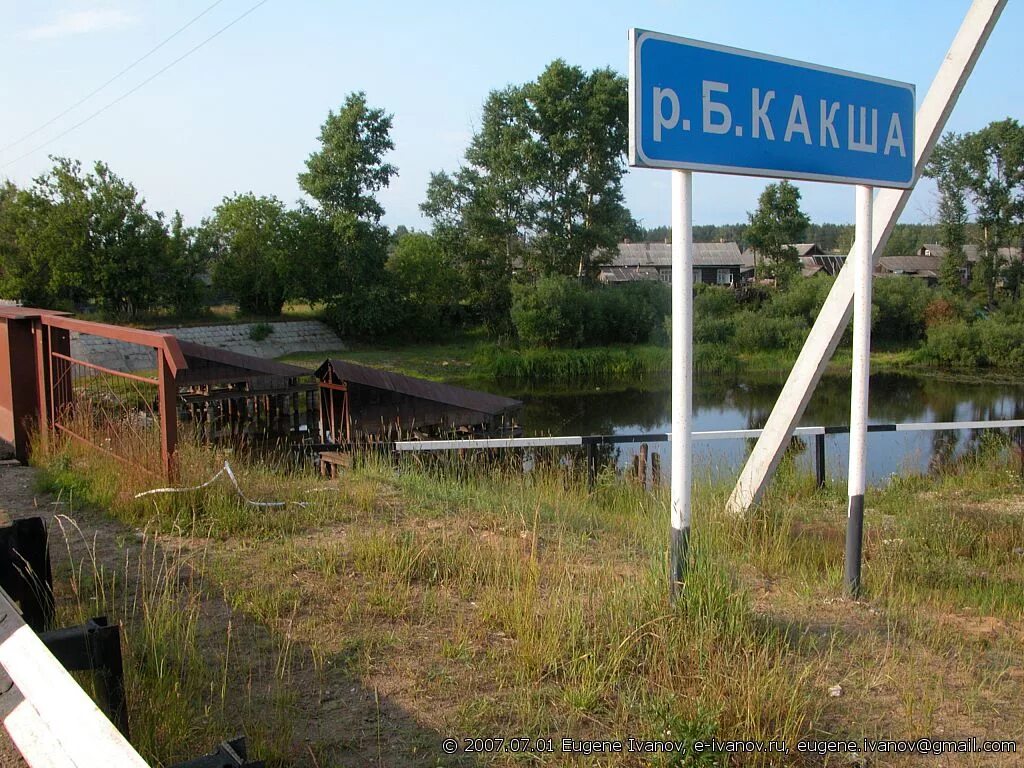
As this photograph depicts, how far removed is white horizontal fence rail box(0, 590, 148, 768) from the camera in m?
1.88

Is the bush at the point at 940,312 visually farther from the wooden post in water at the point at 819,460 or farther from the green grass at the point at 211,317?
the wooden post in water at the point at 819,460

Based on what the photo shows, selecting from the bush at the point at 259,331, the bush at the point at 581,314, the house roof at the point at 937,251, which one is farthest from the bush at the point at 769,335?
the bush at the point at 259,331

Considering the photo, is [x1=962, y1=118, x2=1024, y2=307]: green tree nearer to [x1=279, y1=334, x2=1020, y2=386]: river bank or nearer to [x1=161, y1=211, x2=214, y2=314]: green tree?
[x1=279, y1=334, x2=1020, y2=386]: river bank

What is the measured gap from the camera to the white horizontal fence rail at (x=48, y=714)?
1.88 meters

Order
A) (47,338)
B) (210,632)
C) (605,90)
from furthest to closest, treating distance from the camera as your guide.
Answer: (605,90) < (47,338) < (210,632)

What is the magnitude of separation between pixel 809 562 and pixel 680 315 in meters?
2.38

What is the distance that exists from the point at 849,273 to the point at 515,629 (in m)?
3.27

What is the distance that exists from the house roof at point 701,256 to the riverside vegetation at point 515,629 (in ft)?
195

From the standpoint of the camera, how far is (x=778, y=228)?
4834cm

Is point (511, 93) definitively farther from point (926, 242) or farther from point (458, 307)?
point (926, 242)

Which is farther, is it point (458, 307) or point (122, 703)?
point (458, 307)

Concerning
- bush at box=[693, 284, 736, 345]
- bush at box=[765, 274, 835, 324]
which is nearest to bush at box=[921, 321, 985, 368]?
bush at box=[765, 274, 835, 324]

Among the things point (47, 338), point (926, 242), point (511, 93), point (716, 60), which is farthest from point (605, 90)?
point (926, 242)

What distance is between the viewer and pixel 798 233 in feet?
160
